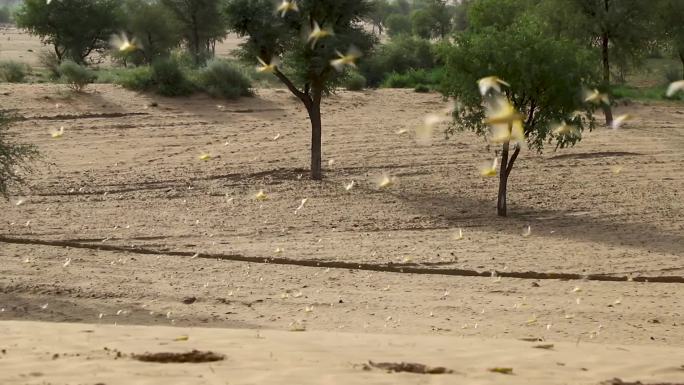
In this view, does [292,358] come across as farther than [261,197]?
No

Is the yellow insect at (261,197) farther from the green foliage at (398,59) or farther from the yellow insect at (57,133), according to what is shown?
the green foliage at (398,59)

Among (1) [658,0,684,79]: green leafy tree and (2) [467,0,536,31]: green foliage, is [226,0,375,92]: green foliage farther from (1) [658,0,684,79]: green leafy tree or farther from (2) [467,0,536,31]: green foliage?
(1) [658,0,684,79]: green leafy tree

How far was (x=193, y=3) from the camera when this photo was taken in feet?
135

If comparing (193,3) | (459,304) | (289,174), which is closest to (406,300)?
(459,304)

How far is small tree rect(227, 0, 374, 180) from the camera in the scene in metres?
19.5

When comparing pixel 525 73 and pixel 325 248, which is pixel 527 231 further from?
pixel 325 248

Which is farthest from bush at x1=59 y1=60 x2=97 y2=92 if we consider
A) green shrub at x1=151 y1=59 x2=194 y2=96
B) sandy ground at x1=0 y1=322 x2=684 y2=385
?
sandy ground at x1=0 y1=322 x2=684 y2=385

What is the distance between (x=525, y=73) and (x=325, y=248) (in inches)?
187

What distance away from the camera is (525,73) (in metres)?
17.1

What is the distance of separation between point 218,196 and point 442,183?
15.3 feet

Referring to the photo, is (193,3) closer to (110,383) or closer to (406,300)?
(406,300)

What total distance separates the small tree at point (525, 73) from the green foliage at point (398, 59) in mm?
19388

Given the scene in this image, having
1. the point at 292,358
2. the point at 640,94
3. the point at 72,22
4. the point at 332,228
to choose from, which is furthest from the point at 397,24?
the point at 292,358

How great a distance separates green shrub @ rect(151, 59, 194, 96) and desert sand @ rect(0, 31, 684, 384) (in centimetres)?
68
